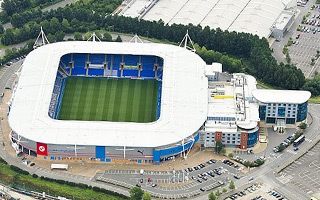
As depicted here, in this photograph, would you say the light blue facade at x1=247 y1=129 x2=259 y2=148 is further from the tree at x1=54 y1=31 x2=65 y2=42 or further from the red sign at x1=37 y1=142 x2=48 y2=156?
the tree at x1=54 y1=31 x2=65 y2=42

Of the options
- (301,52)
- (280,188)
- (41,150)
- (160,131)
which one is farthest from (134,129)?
(301,52)

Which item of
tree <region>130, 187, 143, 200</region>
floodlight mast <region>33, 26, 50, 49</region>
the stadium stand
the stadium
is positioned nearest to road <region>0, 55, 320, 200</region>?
A: the stadium

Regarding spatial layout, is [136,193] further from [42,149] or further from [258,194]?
[42,149]

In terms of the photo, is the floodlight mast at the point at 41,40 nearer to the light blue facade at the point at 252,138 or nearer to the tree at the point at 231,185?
the light blue facade at the point at 252,138

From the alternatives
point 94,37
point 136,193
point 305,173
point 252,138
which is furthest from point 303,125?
point 94,37

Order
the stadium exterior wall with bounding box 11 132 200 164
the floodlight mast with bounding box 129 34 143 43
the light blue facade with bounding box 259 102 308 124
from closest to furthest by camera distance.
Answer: the stadium exterior wall with bounding box 11 132 200 164, the light blue facade with bounding box 259 102 308 124, the floodlight mast with bounding box 129 34 143 43

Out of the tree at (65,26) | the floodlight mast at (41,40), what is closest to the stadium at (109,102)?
the floodlight mast at (41,40)
